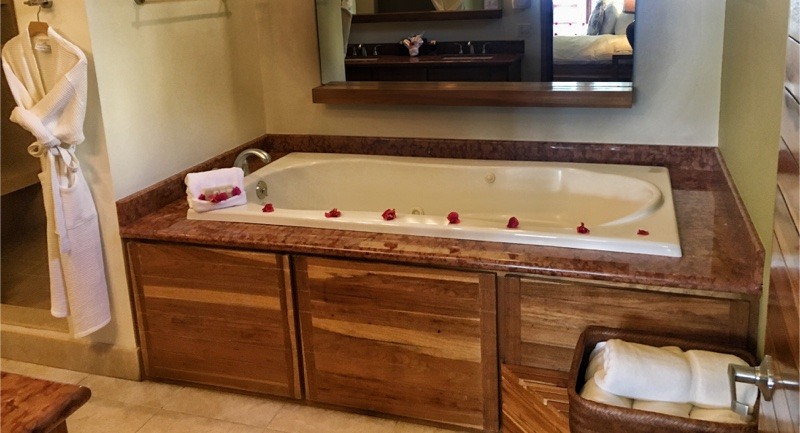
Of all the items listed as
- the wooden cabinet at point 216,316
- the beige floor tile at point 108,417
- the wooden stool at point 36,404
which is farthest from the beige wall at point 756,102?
the beige floor tile at point 108,417

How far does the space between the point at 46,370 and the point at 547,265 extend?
6.39ft

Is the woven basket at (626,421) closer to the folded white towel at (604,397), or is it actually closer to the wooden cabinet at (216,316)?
the folded white towel at (604,397)

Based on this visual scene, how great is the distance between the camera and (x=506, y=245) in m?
2.19

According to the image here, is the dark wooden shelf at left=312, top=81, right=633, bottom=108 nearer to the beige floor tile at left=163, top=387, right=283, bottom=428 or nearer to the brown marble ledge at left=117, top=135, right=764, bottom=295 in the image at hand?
the brown marble ledge at left=117, top=135, right=764, bottom=295

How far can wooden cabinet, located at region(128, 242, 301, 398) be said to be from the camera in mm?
2389

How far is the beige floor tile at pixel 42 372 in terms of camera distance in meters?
2.72

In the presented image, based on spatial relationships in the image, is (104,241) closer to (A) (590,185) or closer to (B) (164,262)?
(B) (164,262)

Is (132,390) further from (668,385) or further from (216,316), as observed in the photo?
(668,385)

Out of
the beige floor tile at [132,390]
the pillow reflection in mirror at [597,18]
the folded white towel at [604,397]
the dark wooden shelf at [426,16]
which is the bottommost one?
the beige floor tile at [132,390]

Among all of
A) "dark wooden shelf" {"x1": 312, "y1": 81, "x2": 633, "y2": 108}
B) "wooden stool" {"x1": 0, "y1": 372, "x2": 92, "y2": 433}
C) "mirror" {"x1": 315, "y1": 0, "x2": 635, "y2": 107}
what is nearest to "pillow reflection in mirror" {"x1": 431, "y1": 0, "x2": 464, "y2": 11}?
"mirror" {"x1": 315, "y1": 0, "x2": 635, "y2": 107}

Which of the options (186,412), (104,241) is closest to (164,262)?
(104,241)

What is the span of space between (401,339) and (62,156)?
4.06ft

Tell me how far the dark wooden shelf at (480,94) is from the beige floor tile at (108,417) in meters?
1.51

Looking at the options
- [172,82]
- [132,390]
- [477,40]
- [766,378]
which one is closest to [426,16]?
[477,40]
